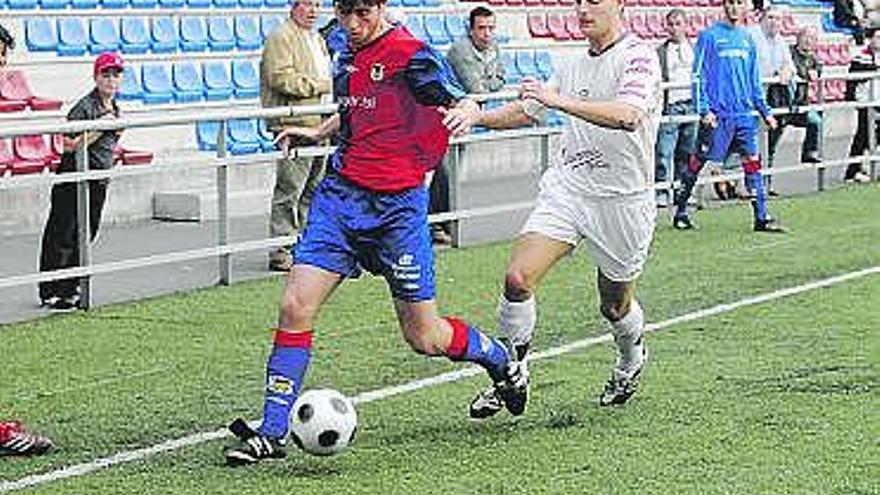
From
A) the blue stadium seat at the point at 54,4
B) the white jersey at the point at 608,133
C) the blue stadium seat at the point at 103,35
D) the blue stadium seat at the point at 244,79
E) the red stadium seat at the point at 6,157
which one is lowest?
the blue stadium seat at the point at 244,79

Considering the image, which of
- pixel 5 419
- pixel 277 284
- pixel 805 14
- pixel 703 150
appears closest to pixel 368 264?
pixel 5 419

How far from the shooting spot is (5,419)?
8961 millimetres

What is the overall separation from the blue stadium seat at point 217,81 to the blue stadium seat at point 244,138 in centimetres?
118

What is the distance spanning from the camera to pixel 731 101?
16922mm

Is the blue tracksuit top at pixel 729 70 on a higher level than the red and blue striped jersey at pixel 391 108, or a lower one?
lower

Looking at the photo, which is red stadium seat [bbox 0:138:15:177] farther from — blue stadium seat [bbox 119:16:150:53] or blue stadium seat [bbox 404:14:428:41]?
blue stadium seat [bbox 404:14:428:41]

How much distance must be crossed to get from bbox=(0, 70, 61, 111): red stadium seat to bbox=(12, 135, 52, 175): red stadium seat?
872 millimetres

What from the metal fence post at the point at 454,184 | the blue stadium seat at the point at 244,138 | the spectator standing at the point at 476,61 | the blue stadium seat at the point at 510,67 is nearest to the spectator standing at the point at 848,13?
the blue stadium seat at the point at 510,67

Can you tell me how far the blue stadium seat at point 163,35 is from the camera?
20.8m

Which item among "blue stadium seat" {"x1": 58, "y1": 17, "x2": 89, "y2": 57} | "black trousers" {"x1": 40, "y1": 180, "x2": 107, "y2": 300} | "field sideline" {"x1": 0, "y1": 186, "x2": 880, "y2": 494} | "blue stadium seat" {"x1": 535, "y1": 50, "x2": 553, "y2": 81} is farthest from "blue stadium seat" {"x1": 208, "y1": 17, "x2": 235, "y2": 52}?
"black trousers" {"x1": 40, "y1": 180, "x2": 107, "y2": 300}

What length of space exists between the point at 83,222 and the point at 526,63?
13.8m

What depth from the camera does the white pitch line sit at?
7.66 m

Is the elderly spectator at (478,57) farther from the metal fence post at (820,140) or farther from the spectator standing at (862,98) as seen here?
the spectator standing at (862,98)

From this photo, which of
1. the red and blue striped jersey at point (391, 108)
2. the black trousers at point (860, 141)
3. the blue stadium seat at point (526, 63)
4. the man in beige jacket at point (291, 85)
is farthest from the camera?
the blue stadium seat at point (526, 63)
